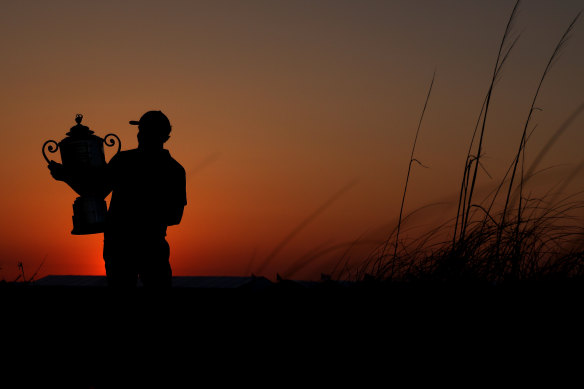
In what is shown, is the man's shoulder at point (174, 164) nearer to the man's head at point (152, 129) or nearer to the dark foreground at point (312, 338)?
the man's head at point (152, 129)

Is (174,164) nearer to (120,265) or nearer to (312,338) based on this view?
(120,265)

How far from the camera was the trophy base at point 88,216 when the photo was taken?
4.63m

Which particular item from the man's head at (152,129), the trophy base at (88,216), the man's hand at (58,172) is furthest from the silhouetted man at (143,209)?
the man's hand at (58,172)

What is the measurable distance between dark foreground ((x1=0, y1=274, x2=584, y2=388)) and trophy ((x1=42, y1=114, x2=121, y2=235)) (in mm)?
→ 863

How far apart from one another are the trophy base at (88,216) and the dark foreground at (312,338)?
83 cm

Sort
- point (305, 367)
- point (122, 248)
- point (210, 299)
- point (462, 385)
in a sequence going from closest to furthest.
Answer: point (462, 385), point (305, 367), point (210, 299), point (122, 248)

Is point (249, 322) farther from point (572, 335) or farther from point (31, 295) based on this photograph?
point (31, 295)

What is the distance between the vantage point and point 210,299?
4012 millimetres

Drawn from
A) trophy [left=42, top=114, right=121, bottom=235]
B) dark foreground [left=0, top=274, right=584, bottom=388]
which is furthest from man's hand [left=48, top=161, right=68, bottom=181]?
dark foreground [left=0, top=274, right=584, bottom=388]

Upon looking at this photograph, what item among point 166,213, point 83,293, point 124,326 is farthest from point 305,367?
point 83,293

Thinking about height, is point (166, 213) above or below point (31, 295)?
above

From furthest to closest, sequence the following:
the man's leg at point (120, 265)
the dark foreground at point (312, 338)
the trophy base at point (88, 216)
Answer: the trophy base at point (88, 216) → the man's leg at point (120, 265) → the dark foreground at point (312, 338)

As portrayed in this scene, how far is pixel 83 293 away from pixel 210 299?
41.9 inches

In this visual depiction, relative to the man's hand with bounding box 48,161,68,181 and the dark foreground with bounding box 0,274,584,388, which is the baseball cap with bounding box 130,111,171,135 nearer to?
the man's hand with bounding box 48,161,68,181
